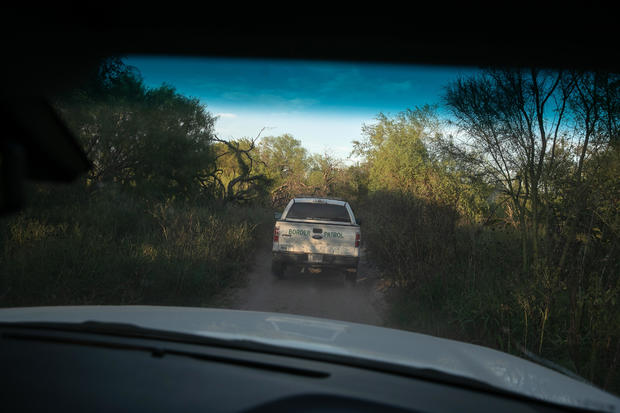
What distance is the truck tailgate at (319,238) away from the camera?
26.9 feet

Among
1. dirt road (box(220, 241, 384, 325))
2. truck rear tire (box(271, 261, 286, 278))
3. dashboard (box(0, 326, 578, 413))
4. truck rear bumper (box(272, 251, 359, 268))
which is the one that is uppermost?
dashboard (box(0, 326, 578, 413))

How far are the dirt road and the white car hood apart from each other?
344 cm

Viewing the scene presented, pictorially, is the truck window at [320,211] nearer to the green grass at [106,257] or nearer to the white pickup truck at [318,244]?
the white pickup truck at [318,244]

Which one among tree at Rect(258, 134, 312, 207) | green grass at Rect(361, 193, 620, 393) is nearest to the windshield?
green grass at Rect(361, 193, 620, 393)

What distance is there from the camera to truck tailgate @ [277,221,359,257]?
8188 millimetres

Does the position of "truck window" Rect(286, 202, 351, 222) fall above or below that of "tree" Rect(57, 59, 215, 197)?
below

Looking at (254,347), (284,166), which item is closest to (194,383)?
(254,347)

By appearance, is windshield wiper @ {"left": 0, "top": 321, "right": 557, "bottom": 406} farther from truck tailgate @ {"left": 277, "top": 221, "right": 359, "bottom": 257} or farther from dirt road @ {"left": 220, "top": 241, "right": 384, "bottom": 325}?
truck tailgate @ {"left": 277, "top": 221, "right": 359, "bottom": 257}

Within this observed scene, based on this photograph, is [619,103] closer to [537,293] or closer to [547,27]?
[537,293]

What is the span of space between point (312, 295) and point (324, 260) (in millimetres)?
1080

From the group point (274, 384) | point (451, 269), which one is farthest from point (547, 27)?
point (451, 269)

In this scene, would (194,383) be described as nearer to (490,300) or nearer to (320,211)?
(490,300)

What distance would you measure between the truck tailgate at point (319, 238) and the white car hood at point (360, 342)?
5.29m

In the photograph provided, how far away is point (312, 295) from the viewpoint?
7.39m
